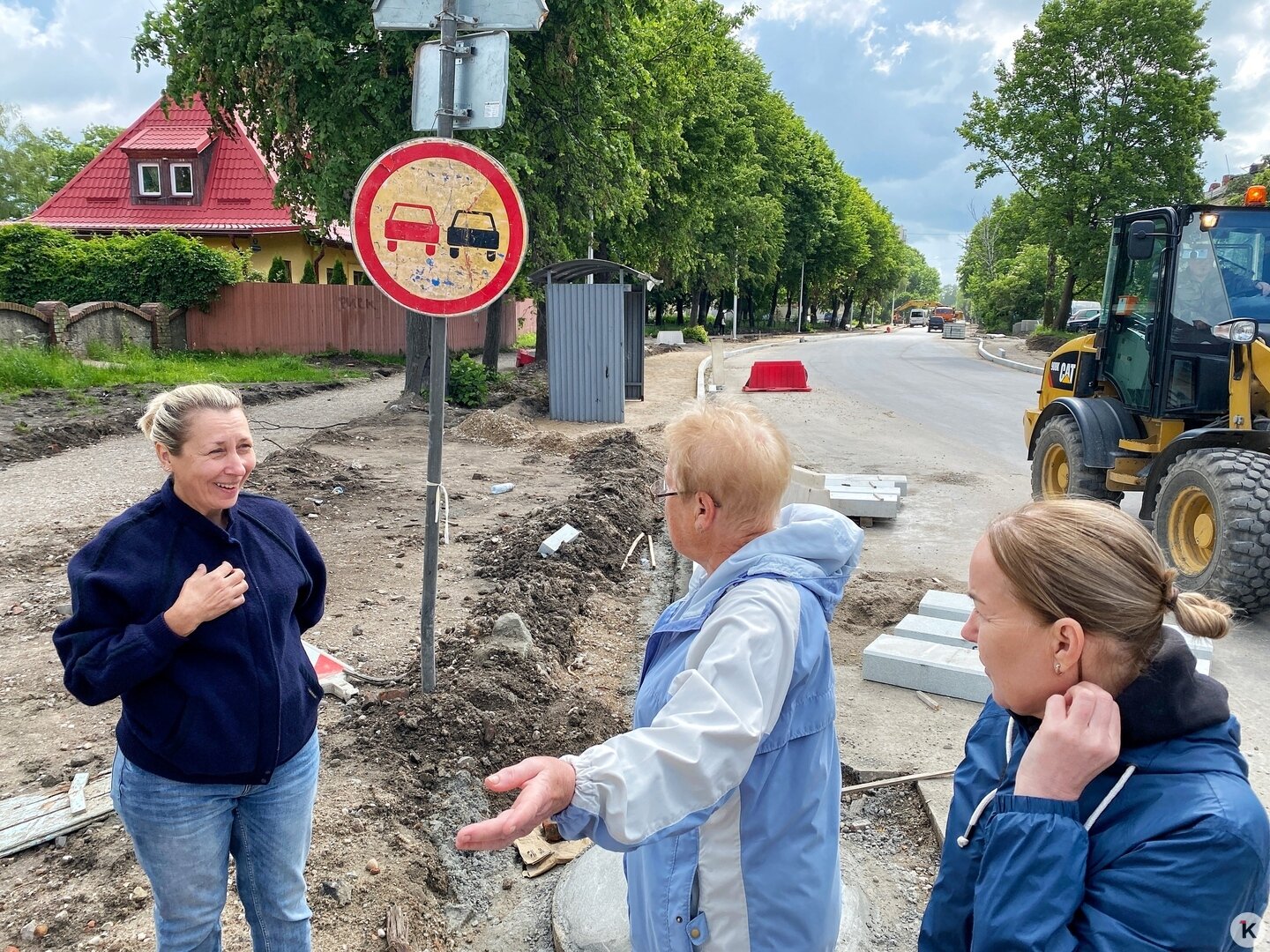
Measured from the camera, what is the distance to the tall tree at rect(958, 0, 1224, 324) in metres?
32.2

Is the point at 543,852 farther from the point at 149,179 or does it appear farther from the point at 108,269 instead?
the point at 149,179

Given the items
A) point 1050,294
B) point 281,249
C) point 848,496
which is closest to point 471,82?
point 848,496

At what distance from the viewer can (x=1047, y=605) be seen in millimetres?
1351

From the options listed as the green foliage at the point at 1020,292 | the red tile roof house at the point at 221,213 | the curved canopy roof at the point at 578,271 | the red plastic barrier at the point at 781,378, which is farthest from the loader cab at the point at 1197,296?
the green foliage at the point at 1020,292

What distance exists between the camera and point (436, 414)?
4.22 metres

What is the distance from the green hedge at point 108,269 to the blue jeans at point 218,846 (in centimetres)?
2590

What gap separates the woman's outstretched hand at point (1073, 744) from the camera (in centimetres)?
122

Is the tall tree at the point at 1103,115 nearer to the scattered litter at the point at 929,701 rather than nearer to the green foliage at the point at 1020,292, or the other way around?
the green foliage at the point at 1020,292

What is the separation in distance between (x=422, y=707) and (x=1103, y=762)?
344 centimetres

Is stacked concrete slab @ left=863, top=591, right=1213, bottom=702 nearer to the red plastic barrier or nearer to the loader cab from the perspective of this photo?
the loader cab

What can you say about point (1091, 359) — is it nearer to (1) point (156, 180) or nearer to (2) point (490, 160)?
(2) point (490, 160)

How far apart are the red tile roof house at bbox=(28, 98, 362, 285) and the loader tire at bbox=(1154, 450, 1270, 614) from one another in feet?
90.8

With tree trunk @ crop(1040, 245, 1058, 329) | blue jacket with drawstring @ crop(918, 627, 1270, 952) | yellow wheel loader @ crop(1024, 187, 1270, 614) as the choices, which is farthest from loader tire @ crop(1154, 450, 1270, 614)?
tree trunk @ crop(1040, 245, 1058, 329)

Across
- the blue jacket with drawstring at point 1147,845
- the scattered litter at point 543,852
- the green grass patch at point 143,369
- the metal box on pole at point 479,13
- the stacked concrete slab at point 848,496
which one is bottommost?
the scattered litter at point 543,852
